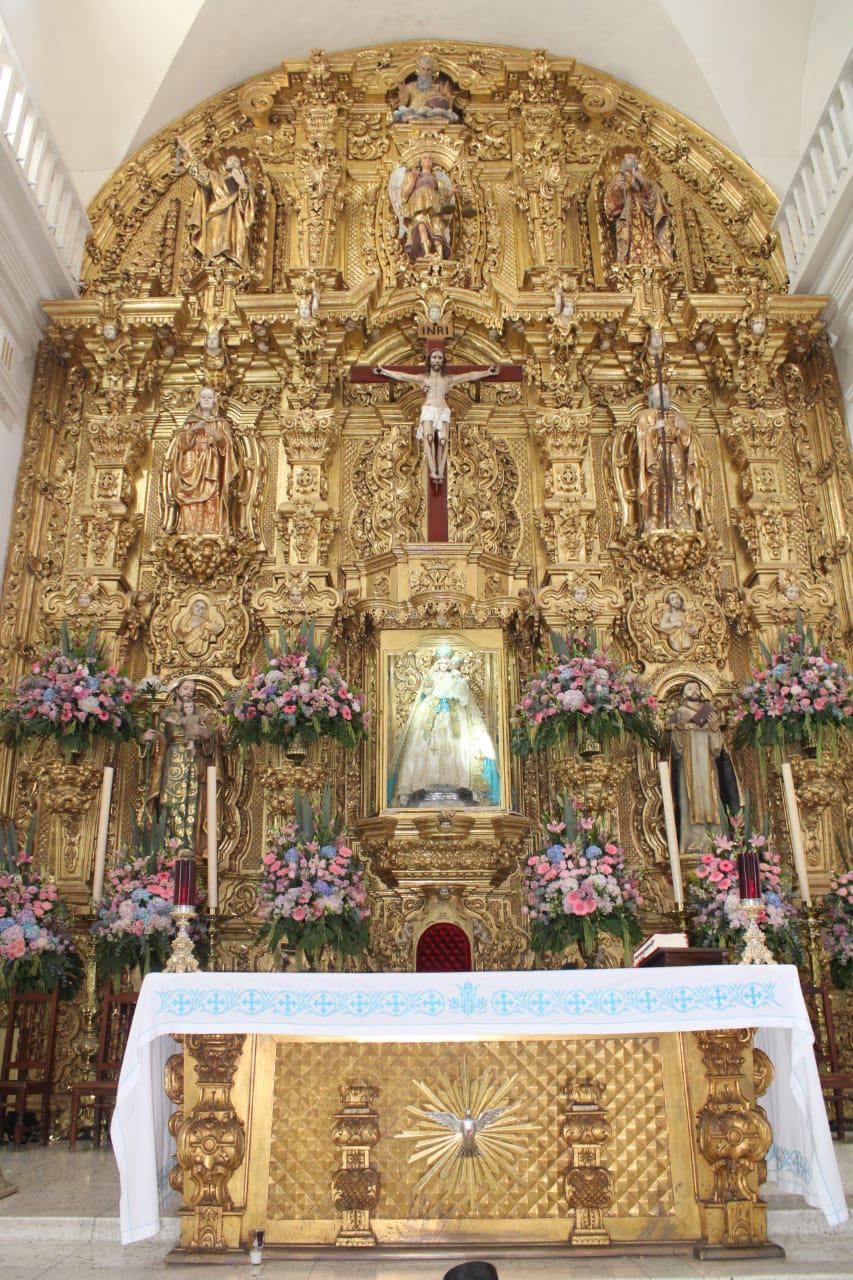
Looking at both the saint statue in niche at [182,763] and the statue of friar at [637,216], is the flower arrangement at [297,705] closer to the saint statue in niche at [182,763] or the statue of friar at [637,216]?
the saint statue in niche at [182,763]

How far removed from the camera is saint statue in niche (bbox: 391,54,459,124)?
11117 millimetres

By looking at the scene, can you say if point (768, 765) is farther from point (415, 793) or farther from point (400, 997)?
point (400, 997)

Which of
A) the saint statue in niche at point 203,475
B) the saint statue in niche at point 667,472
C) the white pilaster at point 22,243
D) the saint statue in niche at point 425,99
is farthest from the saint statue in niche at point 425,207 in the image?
the white pilaster at point 22,243

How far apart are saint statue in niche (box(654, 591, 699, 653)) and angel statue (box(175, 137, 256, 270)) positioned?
204 inches

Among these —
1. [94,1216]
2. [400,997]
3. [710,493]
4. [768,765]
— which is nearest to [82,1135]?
[94,1216]

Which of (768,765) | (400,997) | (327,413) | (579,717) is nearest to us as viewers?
(400,997)

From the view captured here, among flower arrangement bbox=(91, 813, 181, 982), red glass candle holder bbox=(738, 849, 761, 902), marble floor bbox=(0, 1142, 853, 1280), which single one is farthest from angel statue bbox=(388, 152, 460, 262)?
marble floor bbox=(0, 1142, 853, 1280)

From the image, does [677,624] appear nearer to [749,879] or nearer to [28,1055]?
[749,879]

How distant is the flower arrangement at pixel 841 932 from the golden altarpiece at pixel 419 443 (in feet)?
1.46

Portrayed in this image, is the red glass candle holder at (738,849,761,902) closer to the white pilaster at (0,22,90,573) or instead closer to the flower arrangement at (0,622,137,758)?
the flower arrangement at (0,622,137,758)

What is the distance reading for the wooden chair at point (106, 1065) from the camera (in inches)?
256

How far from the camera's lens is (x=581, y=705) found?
8.05 metres

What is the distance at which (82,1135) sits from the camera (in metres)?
7.29

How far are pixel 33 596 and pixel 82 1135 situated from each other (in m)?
4.23
